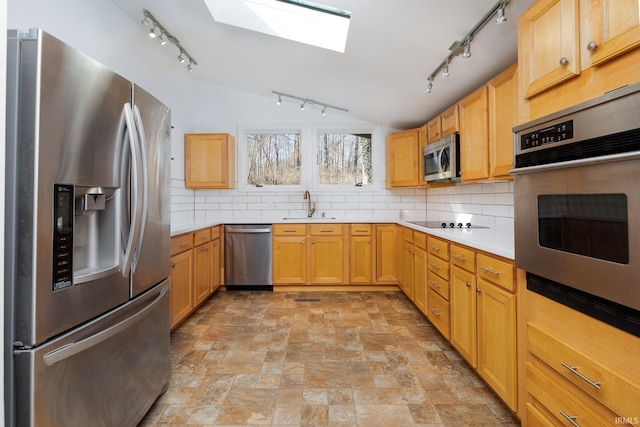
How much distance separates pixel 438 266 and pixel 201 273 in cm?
233

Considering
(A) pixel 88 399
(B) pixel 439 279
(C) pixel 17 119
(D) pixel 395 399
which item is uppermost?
(C) pixel 17 119

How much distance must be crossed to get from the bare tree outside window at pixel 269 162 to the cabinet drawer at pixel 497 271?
295 cm

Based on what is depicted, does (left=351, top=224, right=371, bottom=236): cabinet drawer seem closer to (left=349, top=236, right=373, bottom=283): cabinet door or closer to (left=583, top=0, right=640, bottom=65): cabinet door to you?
(left=349, top=236, right=373, bottom=283): cabinet door

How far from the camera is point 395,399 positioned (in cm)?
170

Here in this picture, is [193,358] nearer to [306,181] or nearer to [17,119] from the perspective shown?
[17,119]

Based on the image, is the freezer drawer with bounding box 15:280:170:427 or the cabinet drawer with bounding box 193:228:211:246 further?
the cabinet drawer with bounding box 193:228:211:246

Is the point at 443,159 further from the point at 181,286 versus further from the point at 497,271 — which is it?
the point at 181,286

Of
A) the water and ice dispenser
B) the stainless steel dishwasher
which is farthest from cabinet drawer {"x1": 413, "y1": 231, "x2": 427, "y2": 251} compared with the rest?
the water and ice dispenser

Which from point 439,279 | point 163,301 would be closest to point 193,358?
point 163,301

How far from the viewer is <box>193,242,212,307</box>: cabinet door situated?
9.63ft

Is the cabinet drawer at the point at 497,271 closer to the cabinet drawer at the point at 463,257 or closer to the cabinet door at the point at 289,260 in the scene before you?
the cabinet drawer at the point at 463,257

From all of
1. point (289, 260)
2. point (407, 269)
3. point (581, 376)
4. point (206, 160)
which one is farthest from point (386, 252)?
point (581, 376)

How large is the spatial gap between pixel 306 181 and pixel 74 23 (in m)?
2.81

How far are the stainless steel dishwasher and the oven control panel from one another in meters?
2.93
